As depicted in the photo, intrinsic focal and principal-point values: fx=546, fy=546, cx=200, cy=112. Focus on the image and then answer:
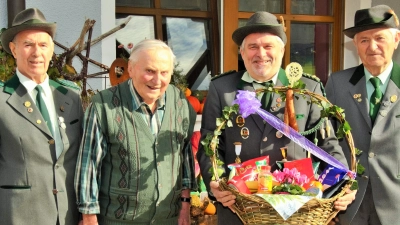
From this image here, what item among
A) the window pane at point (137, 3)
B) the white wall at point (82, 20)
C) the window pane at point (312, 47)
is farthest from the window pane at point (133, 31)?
the window pane at point (312, 47)

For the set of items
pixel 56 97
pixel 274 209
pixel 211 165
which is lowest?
pixel 274 209

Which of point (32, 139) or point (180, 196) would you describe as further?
point (180, 196)

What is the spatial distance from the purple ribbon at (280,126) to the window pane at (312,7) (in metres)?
3.40

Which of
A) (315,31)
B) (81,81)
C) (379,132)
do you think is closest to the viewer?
(379,132)

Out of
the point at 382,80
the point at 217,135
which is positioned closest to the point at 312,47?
the point at 382,80

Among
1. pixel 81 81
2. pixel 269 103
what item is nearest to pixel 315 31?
pixel 81 81

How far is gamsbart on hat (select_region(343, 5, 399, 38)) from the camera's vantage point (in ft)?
10.1

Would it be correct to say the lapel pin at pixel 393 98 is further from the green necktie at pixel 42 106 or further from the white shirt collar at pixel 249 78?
the green necktie at pixel 42 106

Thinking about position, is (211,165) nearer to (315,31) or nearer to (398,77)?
(398,77)

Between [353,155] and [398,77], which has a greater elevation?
[398,77]

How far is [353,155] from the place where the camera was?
8.62 feet

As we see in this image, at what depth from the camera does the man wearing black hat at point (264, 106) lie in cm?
280

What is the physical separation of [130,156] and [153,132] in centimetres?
18

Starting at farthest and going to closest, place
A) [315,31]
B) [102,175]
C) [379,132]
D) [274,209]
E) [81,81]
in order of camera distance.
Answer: [315,31], [81,81], [379,132], [102,175], [274,209]
